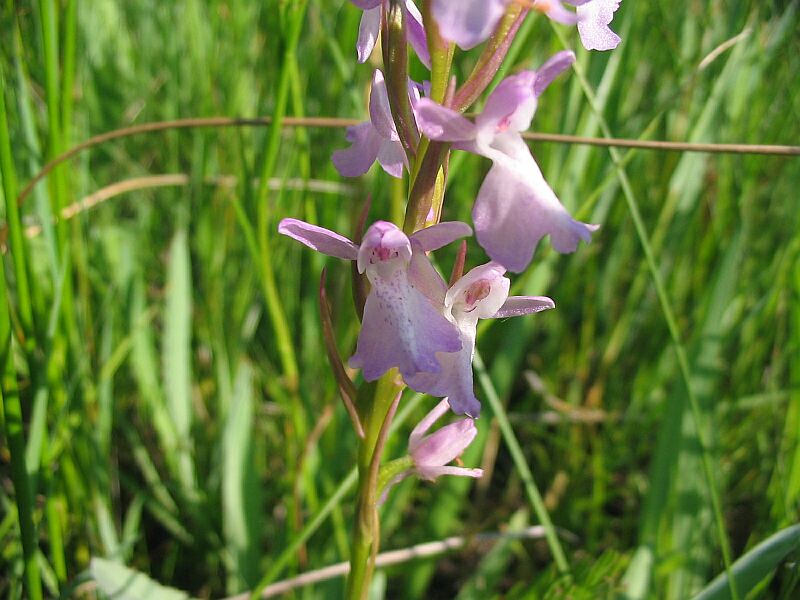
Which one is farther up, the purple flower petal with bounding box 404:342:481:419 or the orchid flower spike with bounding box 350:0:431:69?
the orchid flower spike with bounding box 350:0:431:69

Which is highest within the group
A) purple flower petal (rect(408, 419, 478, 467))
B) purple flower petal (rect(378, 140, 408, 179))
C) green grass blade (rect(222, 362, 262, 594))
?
purple flower petal (rect(378, 140, 408, 179))

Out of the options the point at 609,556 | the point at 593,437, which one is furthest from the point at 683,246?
the point at 609,556

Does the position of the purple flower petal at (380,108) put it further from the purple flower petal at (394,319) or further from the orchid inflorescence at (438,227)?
the purple flower petal at (394,319)

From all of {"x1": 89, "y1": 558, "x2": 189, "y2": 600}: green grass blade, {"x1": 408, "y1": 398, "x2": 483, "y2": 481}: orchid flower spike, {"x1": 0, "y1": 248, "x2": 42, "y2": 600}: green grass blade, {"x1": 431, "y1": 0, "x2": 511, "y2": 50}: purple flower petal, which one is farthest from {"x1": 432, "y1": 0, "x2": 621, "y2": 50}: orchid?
{"x1": 89, "y1": 558, "x2": 189, "y2": 600}: green grass blade

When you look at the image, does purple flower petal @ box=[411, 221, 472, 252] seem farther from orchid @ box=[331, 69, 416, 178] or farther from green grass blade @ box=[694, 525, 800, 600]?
green grass blade @ box=[694, 525, 800, 600]

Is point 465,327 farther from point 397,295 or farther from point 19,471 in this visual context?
point 19,471

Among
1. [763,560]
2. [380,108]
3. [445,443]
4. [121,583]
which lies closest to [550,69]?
[380,108]

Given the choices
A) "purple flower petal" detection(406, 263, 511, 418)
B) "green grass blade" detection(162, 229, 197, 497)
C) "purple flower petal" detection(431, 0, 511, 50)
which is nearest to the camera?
"purple flower petal" detection(431, 0, 511, 50)
